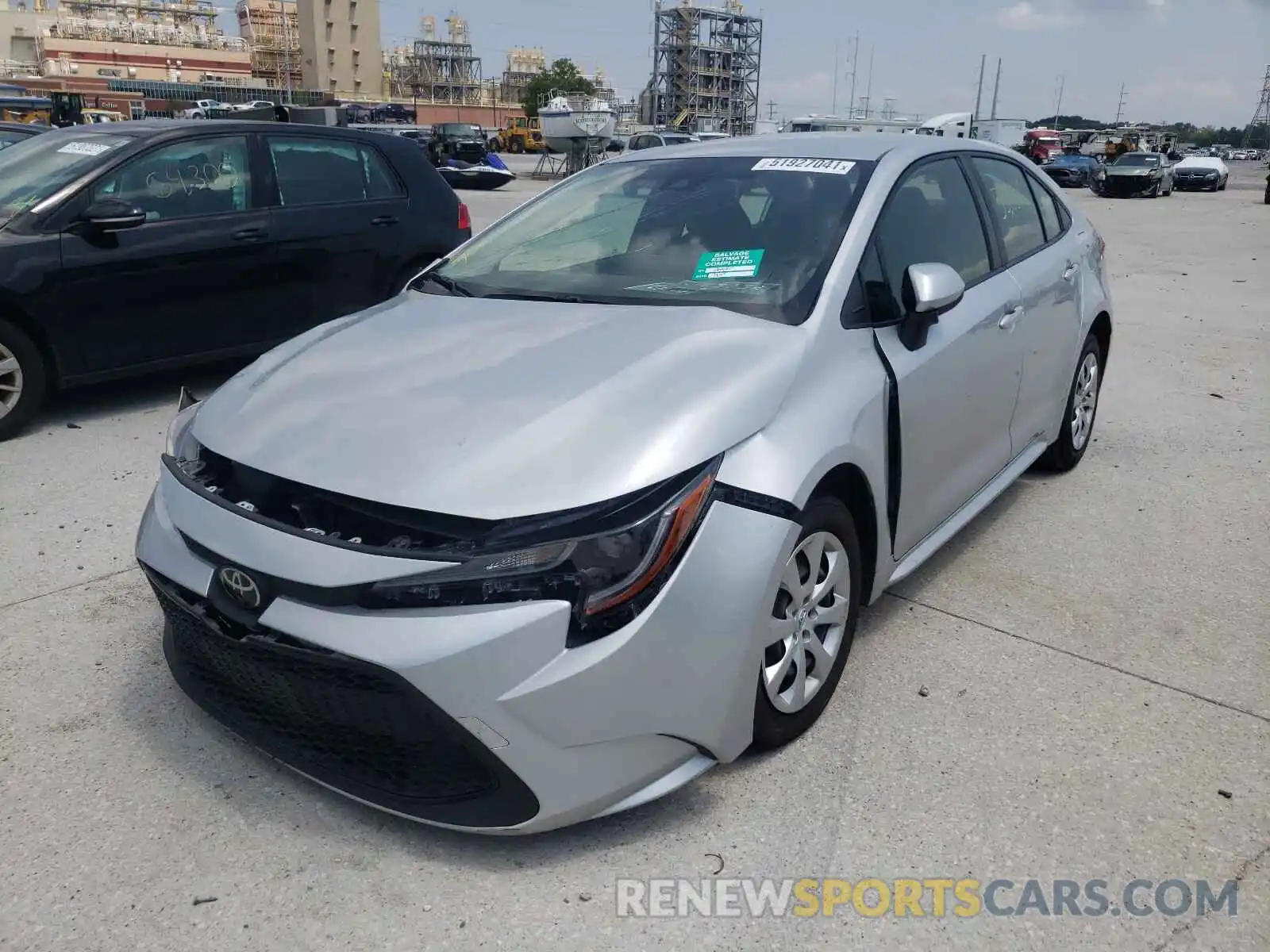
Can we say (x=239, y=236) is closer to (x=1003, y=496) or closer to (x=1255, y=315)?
(x=1003, y=496)

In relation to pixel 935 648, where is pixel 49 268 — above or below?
above

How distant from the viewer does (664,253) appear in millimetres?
3348

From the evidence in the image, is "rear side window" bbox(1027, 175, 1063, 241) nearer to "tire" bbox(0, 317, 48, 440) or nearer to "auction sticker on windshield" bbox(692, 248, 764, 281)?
"auction sticker on windshield" bbox(692, 248, 764, 281)

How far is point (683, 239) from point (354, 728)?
1.89 meters

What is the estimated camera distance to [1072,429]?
4.89 m

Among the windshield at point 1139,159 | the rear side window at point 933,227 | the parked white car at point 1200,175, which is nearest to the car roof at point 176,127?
the rear side window at point 933,227

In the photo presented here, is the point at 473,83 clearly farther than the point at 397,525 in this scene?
Yes

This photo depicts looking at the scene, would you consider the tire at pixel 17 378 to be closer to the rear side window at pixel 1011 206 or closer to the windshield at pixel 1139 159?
the rear side window at pixel 1011 206

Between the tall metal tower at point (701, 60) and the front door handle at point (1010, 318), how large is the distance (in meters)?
125

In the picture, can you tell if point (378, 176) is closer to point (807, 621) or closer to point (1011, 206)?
point (1011, 206)

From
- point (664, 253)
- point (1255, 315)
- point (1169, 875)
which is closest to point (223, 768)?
point (664, 253)

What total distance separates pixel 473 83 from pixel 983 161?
157 metres

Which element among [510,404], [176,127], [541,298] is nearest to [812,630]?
[510,404]

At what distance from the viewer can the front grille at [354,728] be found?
2162mm
